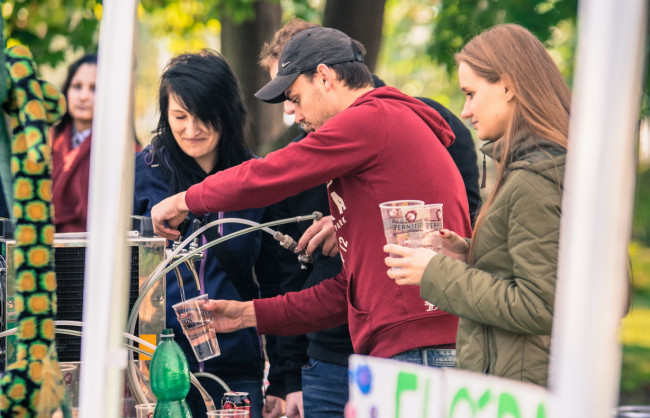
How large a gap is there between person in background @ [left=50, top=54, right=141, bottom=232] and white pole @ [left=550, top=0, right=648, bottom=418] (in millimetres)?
3236

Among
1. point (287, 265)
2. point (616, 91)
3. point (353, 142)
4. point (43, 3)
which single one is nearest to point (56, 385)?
point (353, 142)

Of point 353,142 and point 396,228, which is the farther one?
point 353,142

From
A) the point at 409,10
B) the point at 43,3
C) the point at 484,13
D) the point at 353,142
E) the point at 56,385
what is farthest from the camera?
the point at 409,10

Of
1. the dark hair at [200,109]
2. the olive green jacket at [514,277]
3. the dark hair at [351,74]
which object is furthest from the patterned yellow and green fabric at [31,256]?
the dark hair at [200,109]

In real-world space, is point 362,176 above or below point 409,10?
below

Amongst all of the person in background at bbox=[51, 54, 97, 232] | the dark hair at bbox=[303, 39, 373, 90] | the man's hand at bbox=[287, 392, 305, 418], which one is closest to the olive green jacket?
the dark hair at bbox=[303, 39, 373, 90]

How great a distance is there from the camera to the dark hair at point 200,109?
3.37 metres

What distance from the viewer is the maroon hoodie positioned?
263 centimetres

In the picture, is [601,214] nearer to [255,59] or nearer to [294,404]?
[294,404]

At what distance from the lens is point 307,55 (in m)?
2.91

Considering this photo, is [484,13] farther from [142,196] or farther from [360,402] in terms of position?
[360,402]

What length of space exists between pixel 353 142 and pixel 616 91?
4.16 ft

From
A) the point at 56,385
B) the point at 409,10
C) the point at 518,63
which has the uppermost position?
the point at 409,10

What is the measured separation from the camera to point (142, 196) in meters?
3.44
